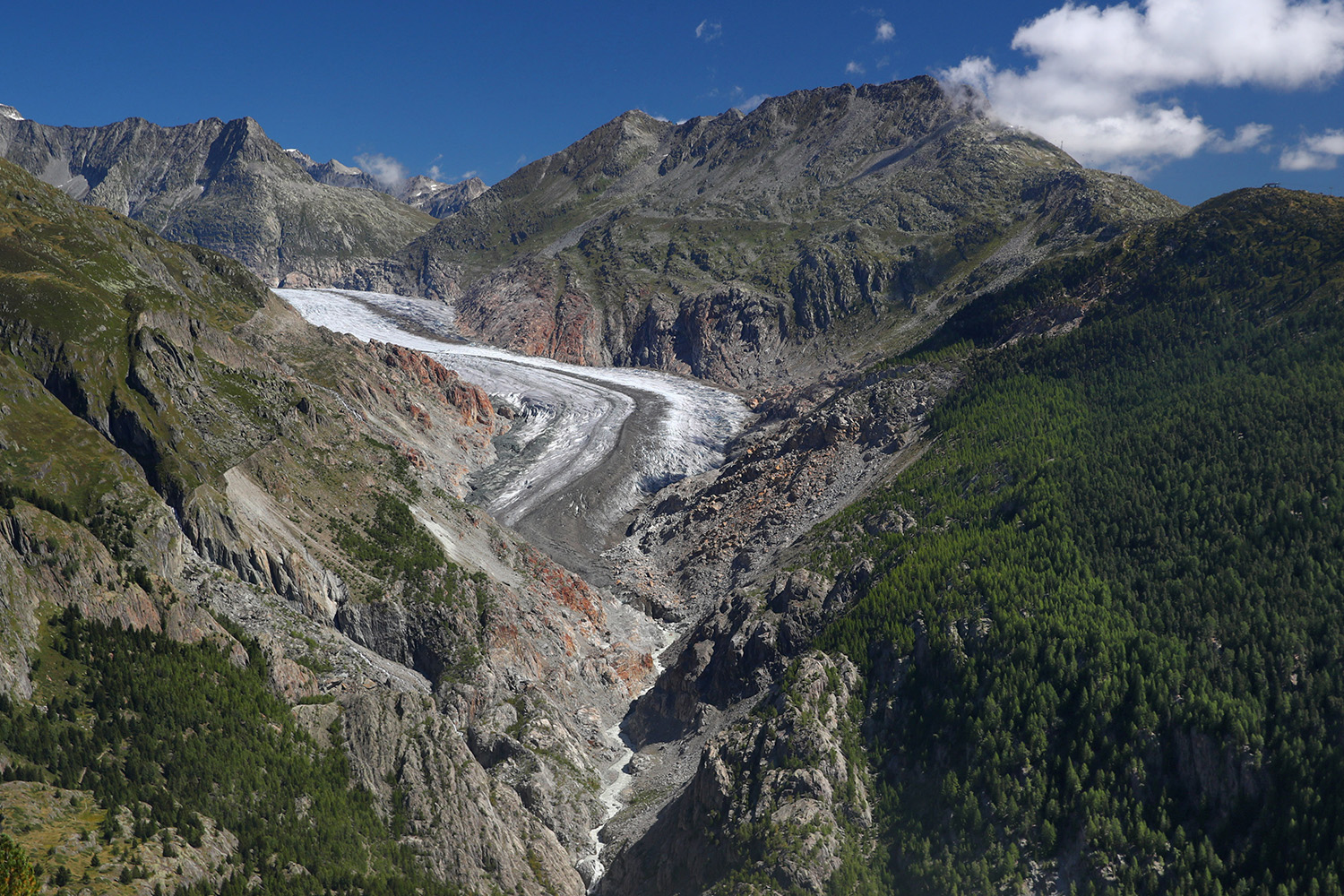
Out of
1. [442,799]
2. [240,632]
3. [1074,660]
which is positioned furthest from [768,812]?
[240,632]

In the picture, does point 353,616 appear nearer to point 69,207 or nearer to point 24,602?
point 24,602

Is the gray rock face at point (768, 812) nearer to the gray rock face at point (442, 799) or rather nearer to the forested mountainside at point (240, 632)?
the forested mountainside at point (240, 632)

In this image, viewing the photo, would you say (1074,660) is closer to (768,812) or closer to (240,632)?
(768,812)

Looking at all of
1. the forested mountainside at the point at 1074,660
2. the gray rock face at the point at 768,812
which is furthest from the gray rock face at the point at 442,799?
the forested mountainside at the point at 1074,660

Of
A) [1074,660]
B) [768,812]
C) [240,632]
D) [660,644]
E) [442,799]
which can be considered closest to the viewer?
[442,799]

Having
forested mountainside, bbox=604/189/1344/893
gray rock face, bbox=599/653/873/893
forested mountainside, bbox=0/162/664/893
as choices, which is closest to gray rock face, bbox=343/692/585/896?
forested mountainside, bbox=0/162/664/893

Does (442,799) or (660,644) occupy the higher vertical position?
(660,644)

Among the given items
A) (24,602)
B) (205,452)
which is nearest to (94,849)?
(24,602)
